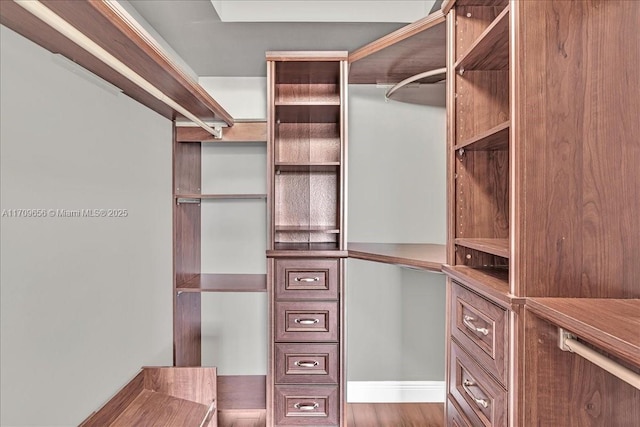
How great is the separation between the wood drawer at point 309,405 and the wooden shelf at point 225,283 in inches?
21.9

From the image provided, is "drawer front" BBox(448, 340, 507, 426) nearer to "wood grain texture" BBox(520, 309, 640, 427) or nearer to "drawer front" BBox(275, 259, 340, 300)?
"wood grain texture" BBox(520, 309, 640, 427)

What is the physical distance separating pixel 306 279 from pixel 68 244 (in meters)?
1.23

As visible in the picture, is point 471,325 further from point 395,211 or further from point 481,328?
point 395,211

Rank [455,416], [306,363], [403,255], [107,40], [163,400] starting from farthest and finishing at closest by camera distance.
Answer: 1. [306,363]
2. [403,255]
3. [163,400]
4. [455,416]
5. [107,40]

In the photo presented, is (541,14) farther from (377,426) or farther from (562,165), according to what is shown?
(377,426)

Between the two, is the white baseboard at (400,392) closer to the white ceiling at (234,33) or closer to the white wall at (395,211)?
the white wall at (395,211)

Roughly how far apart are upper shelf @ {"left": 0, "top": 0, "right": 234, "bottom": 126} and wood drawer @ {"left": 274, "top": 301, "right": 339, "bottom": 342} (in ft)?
3.86

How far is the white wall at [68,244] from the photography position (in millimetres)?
998

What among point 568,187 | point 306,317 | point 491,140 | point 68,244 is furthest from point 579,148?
point 306,317

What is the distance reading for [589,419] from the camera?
1.00m

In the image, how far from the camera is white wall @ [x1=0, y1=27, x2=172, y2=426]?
100cm

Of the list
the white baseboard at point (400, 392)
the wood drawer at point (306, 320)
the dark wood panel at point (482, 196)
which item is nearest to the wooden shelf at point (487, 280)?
the dark wood panel at point (482, 196)

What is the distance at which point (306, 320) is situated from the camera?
224cm

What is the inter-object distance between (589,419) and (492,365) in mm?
245
